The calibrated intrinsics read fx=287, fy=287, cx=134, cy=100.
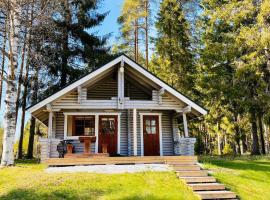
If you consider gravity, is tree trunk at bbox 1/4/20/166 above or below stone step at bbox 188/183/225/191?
above

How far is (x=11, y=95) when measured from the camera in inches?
486

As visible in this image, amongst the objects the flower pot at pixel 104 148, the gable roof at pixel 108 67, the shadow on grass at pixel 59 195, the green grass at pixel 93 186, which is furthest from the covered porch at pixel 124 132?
the shadow on grass at pixel 59 195

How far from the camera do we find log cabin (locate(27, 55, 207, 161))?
12844 mm

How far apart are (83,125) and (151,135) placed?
3.46 metres

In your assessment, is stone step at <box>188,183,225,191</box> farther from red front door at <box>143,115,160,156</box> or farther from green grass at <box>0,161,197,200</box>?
red front door at <box>143,115,160,156</box>

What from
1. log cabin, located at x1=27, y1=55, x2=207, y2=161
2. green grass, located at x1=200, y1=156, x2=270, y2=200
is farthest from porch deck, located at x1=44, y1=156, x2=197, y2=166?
green grass, located at x1=200, y1=156, x2=270, y2=200

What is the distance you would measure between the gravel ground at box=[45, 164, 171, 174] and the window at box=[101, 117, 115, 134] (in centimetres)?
335

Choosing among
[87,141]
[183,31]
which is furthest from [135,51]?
[87,141]

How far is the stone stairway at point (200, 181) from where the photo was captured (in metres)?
8.47

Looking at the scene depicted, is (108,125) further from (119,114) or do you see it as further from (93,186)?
(93,186)

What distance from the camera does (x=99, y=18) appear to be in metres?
21.9

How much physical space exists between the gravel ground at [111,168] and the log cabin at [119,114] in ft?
5.02

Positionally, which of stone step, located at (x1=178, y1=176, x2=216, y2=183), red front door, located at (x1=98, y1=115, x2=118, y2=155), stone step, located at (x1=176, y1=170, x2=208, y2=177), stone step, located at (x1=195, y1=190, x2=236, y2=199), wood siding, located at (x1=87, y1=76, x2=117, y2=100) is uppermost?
wood siding, located at (x1=87, y1=76, x2=117, y2=100)

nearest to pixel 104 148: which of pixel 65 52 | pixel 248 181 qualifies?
pixel 248 181
